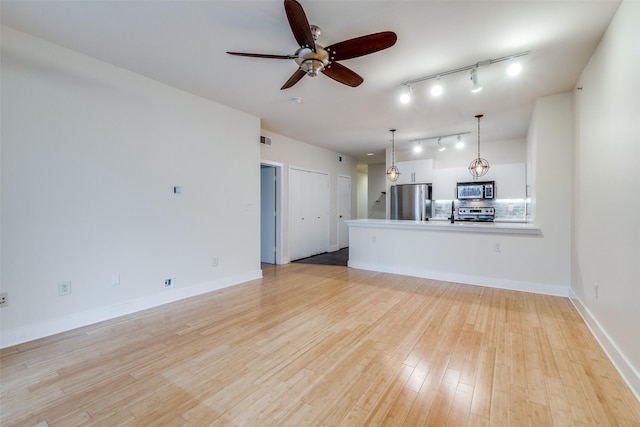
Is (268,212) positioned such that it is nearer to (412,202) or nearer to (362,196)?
(412,202)

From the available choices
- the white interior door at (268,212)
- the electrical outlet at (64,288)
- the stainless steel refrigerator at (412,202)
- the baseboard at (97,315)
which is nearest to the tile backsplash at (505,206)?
the stainless steel refrigerator at (412,202)

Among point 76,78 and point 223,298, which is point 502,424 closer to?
point 223,298

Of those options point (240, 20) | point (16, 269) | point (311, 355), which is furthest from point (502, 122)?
point (16, 269)

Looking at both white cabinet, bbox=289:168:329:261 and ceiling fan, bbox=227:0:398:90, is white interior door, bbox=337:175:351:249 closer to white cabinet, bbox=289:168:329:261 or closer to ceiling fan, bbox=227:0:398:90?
white cabinet, bbox=289:168:329:261

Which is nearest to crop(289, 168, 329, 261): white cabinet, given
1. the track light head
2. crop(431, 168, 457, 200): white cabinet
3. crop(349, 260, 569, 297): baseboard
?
crop(349, 260, 569, 297): baseboard

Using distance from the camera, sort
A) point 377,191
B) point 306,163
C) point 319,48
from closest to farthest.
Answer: point 319,48, point 306,163, point 377,191

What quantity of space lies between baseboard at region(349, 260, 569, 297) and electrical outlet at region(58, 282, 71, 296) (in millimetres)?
4219

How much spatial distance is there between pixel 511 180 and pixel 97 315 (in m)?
7.36

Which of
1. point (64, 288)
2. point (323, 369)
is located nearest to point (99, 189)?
point (64, 288)

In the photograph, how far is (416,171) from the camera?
675 cm

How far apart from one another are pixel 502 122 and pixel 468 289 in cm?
306

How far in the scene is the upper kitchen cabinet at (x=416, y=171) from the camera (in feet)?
21.7

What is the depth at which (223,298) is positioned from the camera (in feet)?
11.6

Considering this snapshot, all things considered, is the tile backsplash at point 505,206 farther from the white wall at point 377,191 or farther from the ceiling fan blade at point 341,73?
the ceiling fan blade at point 341,73
